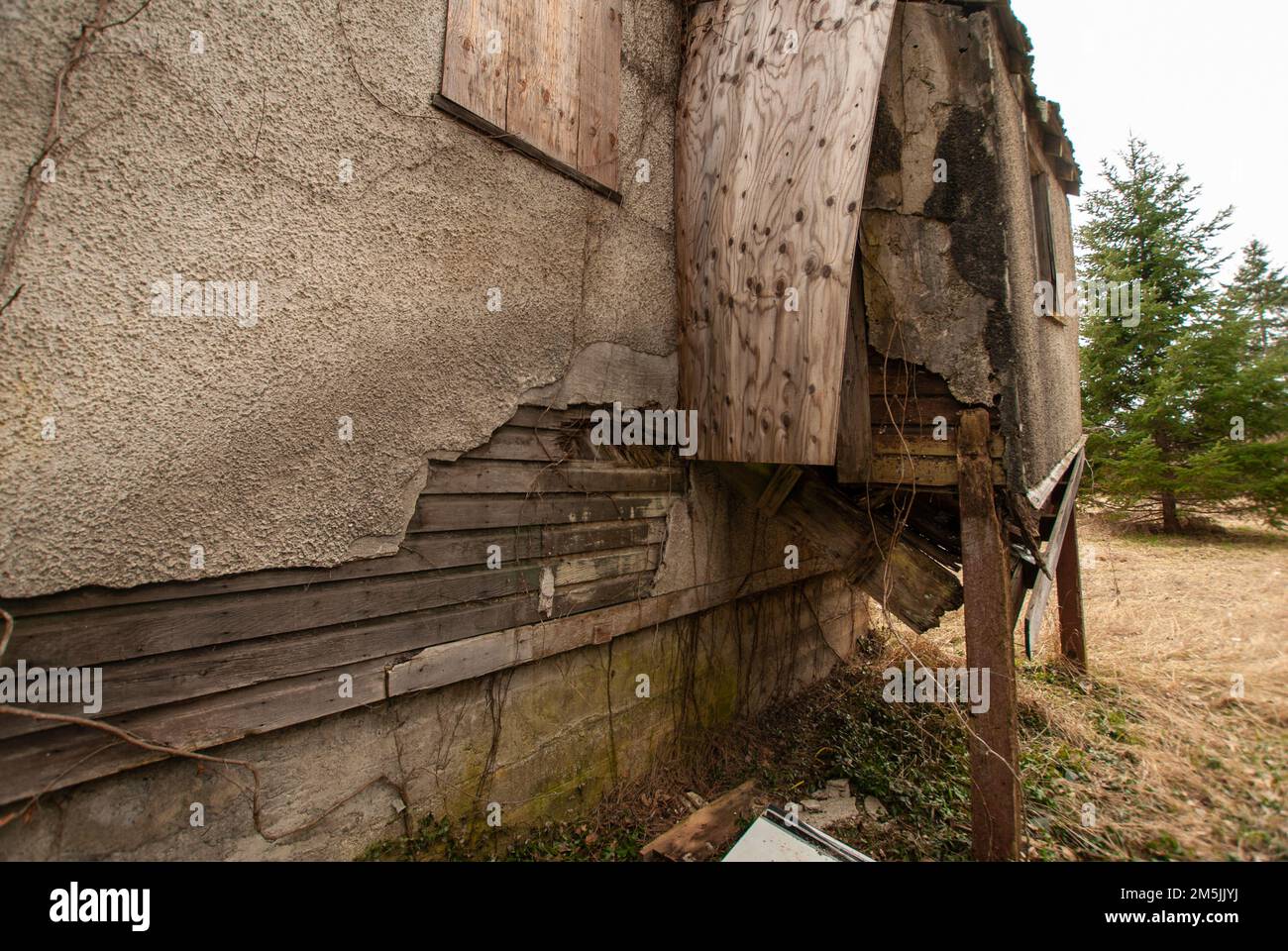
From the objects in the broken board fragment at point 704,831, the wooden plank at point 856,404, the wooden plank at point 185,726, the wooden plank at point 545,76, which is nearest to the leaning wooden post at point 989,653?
the wooden plank at point 856,404

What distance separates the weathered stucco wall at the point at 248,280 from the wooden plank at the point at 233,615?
12cm

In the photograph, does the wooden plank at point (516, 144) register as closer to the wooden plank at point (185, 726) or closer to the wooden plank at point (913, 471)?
the wooden plank at point (913, 471)

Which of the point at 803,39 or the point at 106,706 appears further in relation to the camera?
the point at 803,39

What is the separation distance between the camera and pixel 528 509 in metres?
2.73

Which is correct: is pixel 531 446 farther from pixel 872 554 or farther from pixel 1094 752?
pixel 1094 752

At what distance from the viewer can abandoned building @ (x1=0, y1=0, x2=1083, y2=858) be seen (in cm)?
155

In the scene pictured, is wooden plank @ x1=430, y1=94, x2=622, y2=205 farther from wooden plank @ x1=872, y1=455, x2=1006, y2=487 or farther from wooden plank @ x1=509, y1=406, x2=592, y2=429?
wooden plank @ x1=872, y1=455, x2=1006, y2=487

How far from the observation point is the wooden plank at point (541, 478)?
7.89 ft

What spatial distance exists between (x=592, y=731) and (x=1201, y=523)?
582 centimetres

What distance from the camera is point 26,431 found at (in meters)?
1.44

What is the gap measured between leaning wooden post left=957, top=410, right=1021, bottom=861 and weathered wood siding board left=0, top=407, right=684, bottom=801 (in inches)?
66.9

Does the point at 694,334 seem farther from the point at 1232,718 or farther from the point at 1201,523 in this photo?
the point at 1201,523

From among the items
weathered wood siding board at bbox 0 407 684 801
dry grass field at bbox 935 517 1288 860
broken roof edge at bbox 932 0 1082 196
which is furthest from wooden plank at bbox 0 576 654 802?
broken roof edge at bbox 932 0 1082 196

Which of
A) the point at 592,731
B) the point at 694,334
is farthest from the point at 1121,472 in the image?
the point at 592,731
